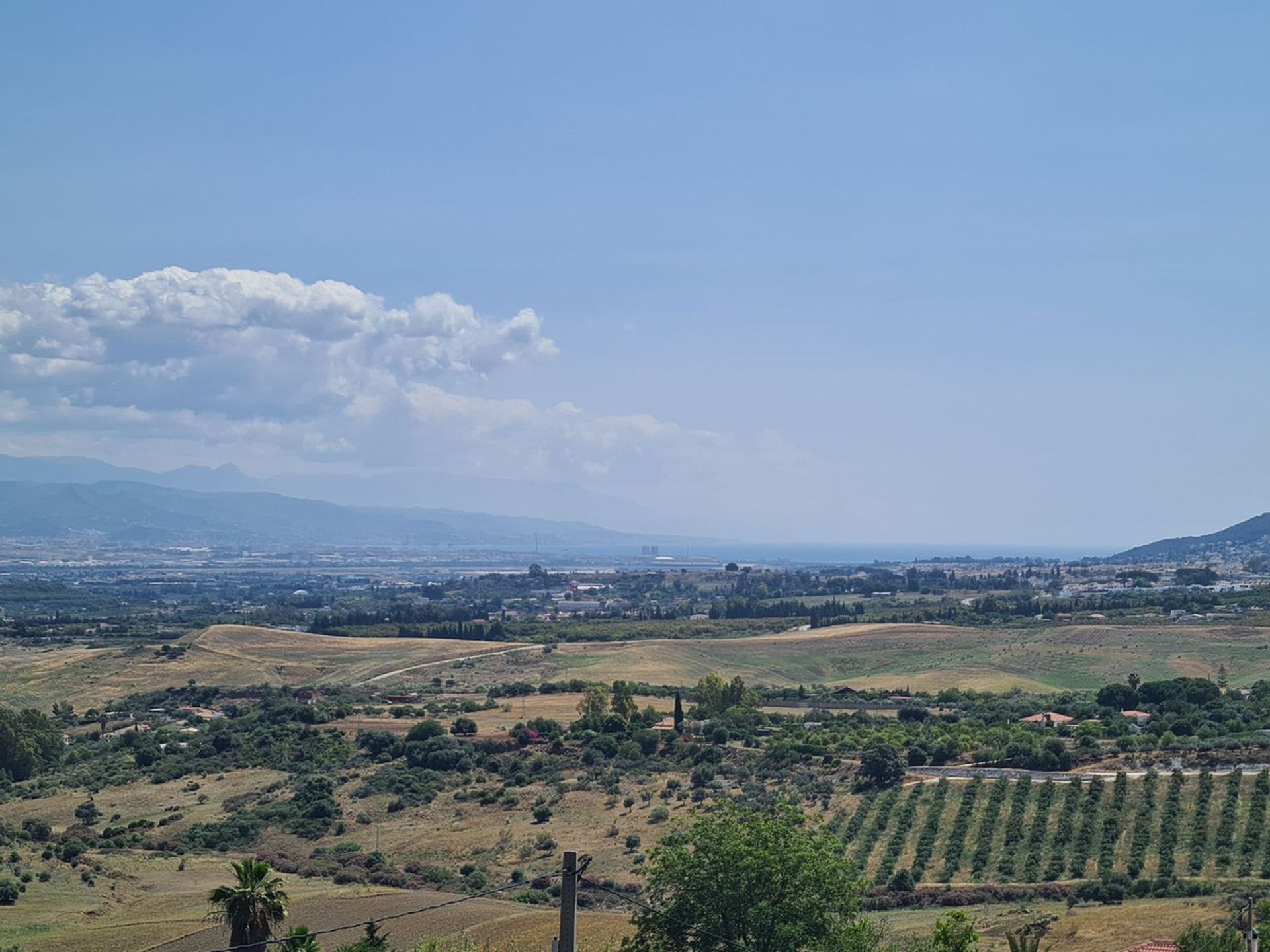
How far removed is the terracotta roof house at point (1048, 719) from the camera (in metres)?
75.2

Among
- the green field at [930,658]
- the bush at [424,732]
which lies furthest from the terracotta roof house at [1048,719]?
the bush at [424,732]

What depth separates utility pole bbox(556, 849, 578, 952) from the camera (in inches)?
761

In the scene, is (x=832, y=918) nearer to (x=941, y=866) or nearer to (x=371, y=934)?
(x=371, y=934)

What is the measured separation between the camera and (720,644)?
136 metres

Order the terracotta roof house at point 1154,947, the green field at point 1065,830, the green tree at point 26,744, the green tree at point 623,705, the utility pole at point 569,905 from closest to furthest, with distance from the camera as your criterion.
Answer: the utility pole at point 569,905
the terracotta roof house at point 1154,947
the green field at point 1065,830
the green tree at point 26,744
the green tree at point 623,705

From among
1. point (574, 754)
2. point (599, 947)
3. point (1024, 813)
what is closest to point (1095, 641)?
point (574, 754)

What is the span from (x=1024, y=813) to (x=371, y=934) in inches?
1154

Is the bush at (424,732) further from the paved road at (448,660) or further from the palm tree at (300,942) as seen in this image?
the palm tree at (300,942)

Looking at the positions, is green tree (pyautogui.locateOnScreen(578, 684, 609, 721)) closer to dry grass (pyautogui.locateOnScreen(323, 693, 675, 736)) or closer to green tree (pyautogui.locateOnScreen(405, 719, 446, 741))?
dry grass (pyautogui.locateOnScreen(323, 693, 675, 736))

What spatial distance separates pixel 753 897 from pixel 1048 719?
48556mm

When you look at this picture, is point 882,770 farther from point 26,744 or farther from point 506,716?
point 26,744

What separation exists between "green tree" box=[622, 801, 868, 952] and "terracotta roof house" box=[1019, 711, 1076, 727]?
45.2 m

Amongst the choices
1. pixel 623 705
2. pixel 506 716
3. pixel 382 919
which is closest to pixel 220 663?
pixel 506 716

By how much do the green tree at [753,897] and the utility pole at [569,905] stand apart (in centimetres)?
1162
